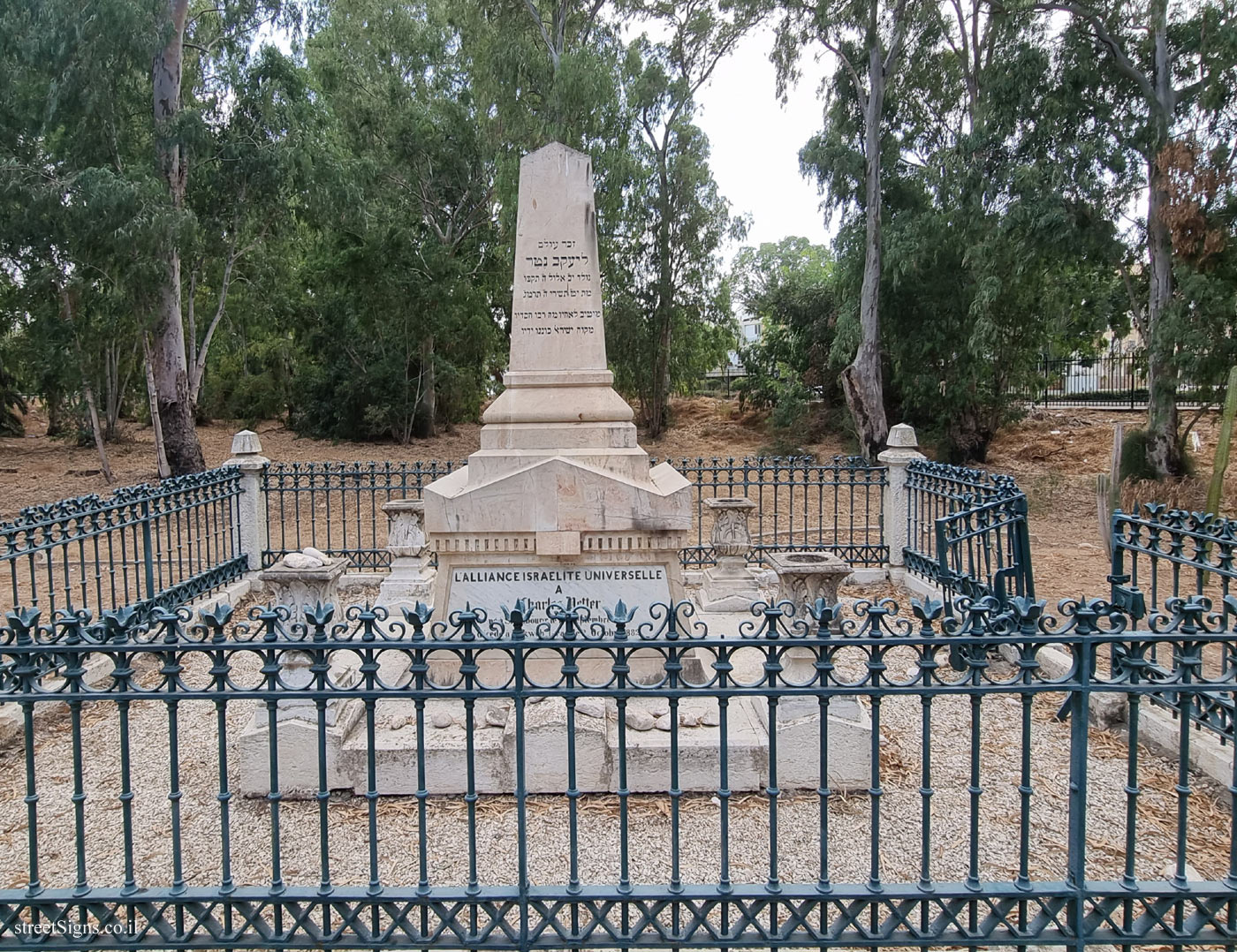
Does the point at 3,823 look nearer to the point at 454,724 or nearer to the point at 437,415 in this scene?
the point at 454,724

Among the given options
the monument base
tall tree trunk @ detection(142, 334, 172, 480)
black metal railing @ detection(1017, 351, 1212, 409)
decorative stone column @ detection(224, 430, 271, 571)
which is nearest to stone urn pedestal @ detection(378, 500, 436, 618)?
decorative stone column @ detection(224, 430, 271, 571)

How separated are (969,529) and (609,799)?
13.1ft

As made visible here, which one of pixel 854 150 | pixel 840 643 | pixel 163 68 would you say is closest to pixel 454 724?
pixel 840 643

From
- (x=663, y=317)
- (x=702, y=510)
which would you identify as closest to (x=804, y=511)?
(x=702, y=510)

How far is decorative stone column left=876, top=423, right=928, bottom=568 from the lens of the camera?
376 inches

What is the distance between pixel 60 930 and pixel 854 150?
19.4m

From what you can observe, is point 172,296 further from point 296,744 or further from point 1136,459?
point 1136,459

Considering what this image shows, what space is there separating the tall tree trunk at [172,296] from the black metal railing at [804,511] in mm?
8415

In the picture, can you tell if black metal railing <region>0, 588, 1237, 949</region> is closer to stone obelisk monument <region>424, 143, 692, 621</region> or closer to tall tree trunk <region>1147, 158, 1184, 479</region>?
stone obelisk monument <region>424, 143, 692, 621</region>

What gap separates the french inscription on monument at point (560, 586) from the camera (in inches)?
204

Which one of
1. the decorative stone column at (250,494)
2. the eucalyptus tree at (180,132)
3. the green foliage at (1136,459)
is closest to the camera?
the decorative stone column at (250,494)

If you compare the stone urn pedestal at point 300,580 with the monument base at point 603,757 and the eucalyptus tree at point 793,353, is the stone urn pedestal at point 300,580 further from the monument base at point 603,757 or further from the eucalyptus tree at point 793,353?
the eucalyptus tree at point 793,353

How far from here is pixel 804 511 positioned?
12375mm

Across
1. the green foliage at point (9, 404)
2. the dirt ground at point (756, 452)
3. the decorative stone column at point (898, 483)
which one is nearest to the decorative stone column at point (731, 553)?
the decorative stone column at point (898, 483)
